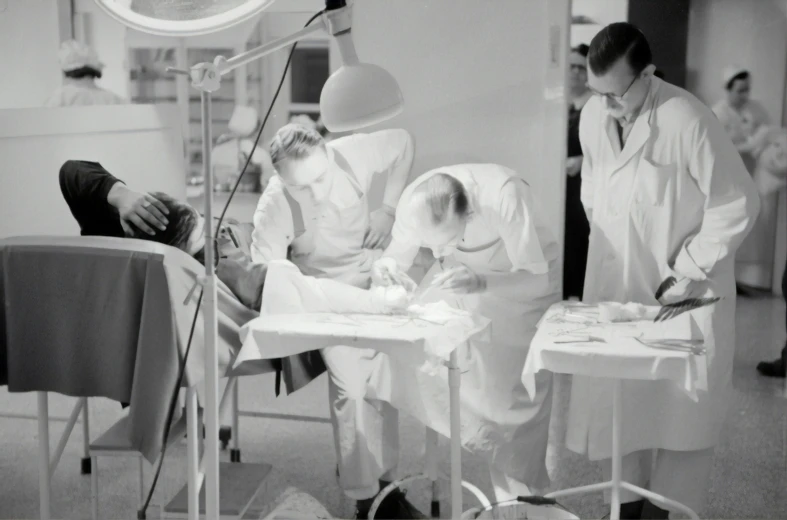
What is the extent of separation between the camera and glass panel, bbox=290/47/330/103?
2.58 meters

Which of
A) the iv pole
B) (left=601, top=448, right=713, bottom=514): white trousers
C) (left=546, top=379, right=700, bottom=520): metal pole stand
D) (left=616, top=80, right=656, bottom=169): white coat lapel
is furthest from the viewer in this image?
(left=601, top=448, right=713, bottom=514): white trousers

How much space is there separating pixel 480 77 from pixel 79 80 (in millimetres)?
1205

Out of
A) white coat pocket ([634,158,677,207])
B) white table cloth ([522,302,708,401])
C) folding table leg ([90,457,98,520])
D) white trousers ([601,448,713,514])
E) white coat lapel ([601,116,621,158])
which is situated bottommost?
folding table leg ([90,457,98,520])

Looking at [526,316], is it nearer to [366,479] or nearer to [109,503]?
[366,479]

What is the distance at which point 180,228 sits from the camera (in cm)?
264

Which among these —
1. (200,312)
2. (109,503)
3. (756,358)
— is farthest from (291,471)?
(756,358)

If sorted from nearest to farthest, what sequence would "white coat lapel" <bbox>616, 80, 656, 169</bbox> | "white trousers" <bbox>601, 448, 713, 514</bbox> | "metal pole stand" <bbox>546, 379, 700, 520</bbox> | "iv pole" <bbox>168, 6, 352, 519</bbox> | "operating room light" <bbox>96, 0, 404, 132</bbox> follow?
"iv pole" <bbox>168, 6, 352, 519</bbox> < "operating room light" <bbox>96, 0, 404, 132</bbox> < "metal pole stand" <bbox>546, 379, 700, 520</bbox> < "white coat lapel" <bbox>616, 80, 656, 169</bbox> < "white trousers" <bbox>601, 448, 713, 514</bbox>

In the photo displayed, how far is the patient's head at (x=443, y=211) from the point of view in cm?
247

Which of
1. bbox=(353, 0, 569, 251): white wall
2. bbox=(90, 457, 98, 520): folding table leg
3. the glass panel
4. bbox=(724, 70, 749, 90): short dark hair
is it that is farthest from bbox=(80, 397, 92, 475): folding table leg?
bbox=(724, 70, 749, 90): short dark hair

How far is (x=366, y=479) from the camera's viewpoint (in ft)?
8.46

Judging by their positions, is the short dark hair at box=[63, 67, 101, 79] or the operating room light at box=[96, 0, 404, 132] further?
the short dark hair at box=[63, 67, 101, 79]

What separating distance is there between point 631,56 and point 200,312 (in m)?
1.32

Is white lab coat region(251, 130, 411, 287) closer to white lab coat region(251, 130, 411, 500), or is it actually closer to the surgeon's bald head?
white lab coat region(251, 130, 411, 500)

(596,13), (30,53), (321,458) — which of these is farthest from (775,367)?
(30,53)
